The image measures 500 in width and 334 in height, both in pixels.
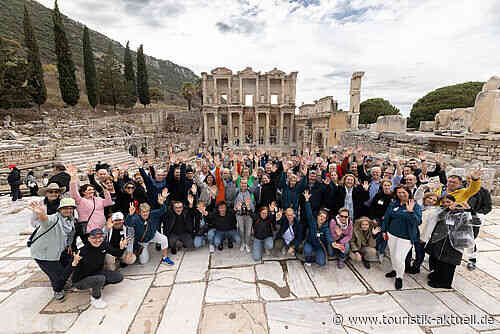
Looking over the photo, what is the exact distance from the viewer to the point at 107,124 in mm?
23156

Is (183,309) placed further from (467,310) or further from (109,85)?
(109,85)

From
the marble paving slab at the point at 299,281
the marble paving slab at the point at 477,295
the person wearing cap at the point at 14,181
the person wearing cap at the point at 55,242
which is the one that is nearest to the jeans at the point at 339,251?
the marble paving slab at the point at 299,281

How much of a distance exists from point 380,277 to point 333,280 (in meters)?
0.82

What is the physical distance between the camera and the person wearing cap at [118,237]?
11.2ft

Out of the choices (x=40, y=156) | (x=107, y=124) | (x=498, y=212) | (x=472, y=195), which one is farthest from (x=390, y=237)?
(x=107, y=124)

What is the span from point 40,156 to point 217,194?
1350cm

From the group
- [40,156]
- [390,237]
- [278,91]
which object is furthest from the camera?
[278,91]

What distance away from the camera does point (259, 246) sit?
416 cm

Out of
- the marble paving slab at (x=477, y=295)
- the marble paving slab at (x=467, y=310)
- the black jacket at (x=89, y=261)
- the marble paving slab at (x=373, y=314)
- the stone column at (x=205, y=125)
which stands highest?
the stone column at (x=205, y=125)

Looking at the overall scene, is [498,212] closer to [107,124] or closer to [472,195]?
[472,195]

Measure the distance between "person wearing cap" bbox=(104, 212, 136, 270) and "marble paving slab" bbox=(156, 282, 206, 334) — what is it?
106cm

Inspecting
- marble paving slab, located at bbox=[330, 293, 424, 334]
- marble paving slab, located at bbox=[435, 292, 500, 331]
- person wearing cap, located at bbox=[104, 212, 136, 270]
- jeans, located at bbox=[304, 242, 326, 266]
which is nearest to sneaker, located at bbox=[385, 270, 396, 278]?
marble paving slab, located at bbox=[330, 293, 424, 334]

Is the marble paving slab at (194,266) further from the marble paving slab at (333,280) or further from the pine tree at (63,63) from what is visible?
the pine tree at (63,63)

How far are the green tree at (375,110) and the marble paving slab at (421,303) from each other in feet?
132
